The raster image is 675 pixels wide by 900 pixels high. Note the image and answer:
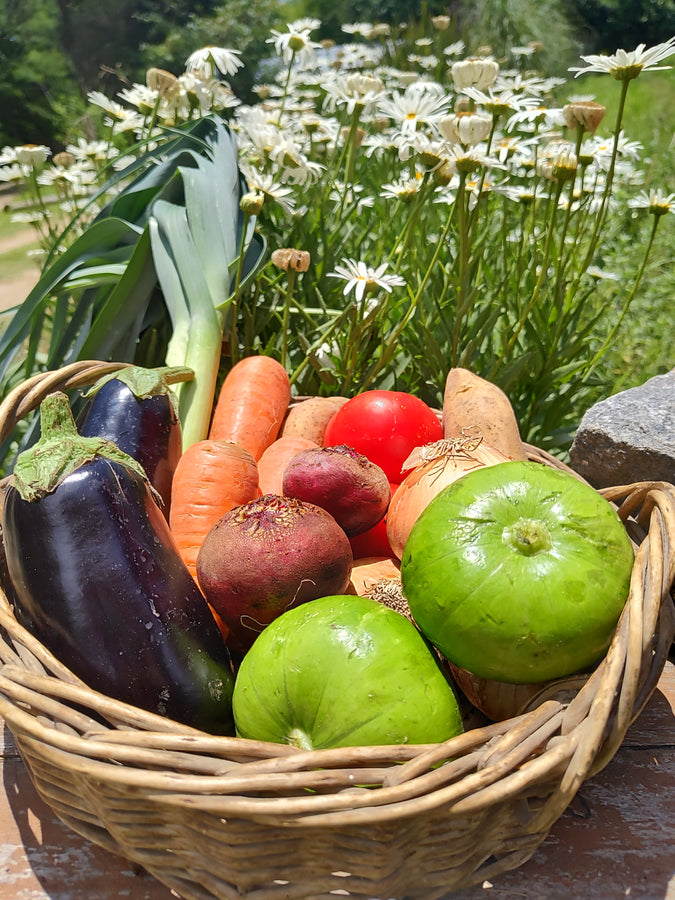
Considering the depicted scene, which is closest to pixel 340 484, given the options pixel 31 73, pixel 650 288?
pixel 650 288

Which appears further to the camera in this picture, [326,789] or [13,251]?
[13,251]

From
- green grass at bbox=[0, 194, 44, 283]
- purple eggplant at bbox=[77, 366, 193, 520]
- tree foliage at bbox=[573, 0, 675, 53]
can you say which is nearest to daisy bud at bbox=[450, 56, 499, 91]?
purple eggplant at bbox=[77, 366, 193, 520]

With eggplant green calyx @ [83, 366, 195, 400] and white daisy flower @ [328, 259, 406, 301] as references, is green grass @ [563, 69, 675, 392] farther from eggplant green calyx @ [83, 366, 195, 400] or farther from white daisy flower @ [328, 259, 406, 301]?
eggplant green calyx @ [83, 366, 195, 400]

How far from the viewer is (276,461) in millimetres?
1833

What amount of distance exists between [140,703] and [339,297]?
1.77 m

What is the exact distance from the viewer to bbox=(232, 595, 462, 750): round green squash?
102cm

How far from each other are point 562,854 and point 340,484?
0.73 meters

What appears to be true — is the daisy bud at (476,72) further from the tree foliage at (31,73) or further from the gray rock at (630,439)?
the tree foliage at (31,73)

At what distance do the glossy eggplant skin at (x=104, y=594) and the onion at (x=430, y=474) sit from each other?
1.57 ft

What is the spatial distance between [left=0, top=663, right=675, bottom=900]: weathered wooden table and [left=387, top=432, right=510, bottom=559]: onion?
1.77 feet

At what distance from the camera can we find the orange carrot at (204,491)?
63.5 inches

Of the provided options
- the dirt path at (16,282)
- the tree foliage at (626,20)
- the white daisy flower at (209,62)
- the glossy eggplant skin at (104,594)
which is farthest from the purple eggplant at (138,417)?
Result: the tree foliage at (626,20)

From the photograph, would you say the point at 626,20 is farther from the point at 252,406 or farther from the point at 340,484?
the point at 340,484

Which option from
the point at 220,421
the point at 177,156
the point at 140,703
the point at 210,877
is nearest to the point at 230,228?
the point at 177,156
